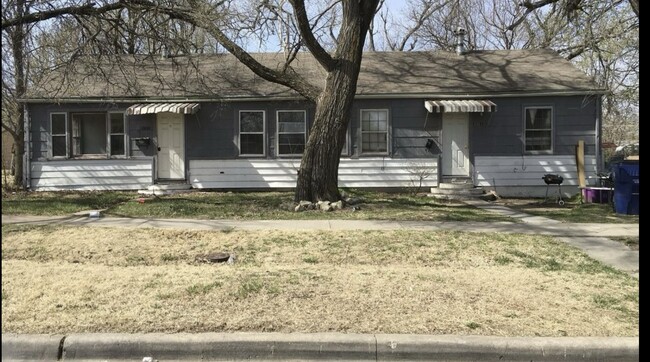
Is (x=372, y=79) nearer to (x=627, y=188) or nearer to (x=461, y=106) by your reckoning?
(x=461, y=106)

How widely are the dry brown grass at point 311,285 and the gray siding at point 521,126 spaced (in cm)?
826

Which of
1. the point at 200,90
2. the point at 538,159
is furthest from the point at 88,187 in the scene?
the point at 538,159

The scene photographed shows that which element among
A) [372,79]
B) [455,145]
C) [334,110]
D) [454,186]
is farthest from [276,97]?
[454,186]

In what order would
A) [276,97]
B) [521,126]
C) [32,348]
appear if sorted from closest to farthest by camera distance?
1. [32,348]
2. [276,97]
3. [521,126]

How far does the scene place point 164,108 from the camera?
16188mm

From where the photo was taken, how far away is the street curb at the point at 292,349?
4477 mm

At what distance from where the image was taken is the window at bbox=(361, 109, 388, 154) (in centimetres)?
1708

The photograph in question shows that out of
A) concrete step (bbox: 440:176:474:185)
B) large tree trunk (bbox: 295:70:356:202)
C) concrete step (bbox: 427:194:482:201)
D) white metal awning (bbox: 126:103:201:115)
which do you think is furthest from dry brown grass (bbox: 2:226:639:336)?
concrete step (bbox: 440:176:474:185)

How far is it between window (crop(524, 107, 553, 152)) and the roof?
2.27 ft

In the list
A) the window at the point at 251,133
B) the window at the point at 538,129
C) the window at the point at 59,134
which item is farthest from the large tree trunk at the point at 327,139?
the window at the point at 59,134

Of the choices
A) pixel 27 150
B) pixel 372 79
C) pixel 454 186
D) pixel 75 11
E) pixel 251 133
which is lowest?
pixel 454 186

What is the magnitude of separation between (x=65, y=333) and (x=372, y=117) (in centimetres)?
1341

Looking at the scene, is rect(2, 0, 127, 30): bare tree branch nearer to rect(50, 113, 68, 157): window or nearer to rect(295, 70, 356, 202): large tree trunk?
rect(295, 70, 356, 202): large tree trunk

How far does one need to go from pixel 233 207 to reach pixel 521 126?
9.56 m
